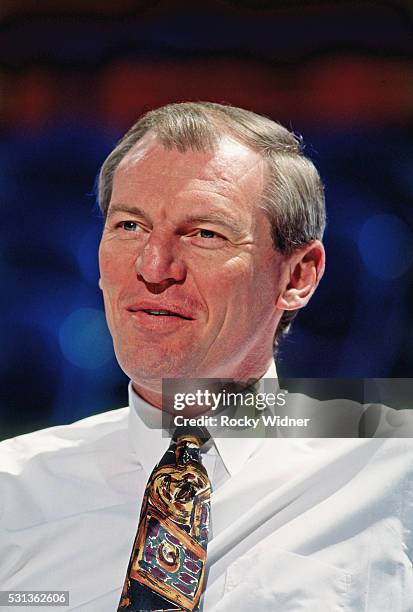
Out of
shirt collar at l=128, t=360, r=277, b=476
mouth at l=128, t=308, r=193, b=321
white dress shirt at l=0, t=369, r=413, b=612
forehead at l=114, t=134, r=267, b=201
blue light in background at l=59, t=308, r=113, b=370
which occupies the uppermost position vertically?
forehead at l=114, t=134, r=267, b=201

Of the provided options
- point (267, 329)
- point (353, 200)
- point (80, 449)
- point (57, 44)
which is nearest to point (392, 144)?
point (353, 200)

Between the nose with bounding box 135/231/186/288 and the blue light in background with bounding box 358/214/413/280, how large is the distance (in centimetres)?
33

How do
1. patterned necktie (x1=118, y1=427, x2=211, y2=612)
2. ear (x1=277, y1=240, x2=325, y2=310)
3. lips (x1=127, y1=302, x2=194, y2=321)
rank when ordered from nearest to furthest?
1. patterned necktie (x1=118, y1=427, x2=211, y2=612)
2. lips (x1=127, y1=302, x2=194, y2=321)
3. ear (x1=277, y1=240, x2=325, y2=310)

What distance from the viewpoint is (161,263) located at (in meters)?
1.22

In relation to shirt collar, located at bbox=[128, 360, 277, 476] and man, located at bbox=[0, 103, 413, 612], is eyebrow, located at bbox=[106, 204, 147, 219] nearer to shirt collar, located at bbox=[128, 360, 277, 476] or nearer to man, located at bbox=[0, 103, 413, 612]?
man, located at bbox=[0, 103, 413, 612]

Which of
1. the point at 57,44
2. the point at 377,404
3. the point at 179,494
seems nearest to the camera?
the point at 179,494

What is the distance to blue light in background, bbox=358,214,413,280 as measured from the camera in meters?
1.35

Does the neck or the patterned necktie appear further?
the neck

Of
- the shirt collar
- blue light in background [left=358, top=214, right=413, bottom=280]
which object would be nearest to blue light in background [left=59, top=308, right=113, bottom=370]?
the shirt collar

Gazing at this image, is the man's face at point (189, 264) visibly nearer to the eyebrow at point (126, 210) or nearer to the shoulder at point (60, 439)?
the eyebrow at point (126, 210)

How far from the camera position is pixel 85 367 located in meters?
1.39

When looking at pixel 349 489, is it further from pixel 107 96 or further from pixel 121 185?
pixel 107 96

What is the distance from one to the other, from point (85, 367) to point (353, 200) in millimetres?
536

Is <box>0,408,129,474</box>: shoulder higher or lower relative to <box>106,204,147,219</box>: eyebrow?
lower
